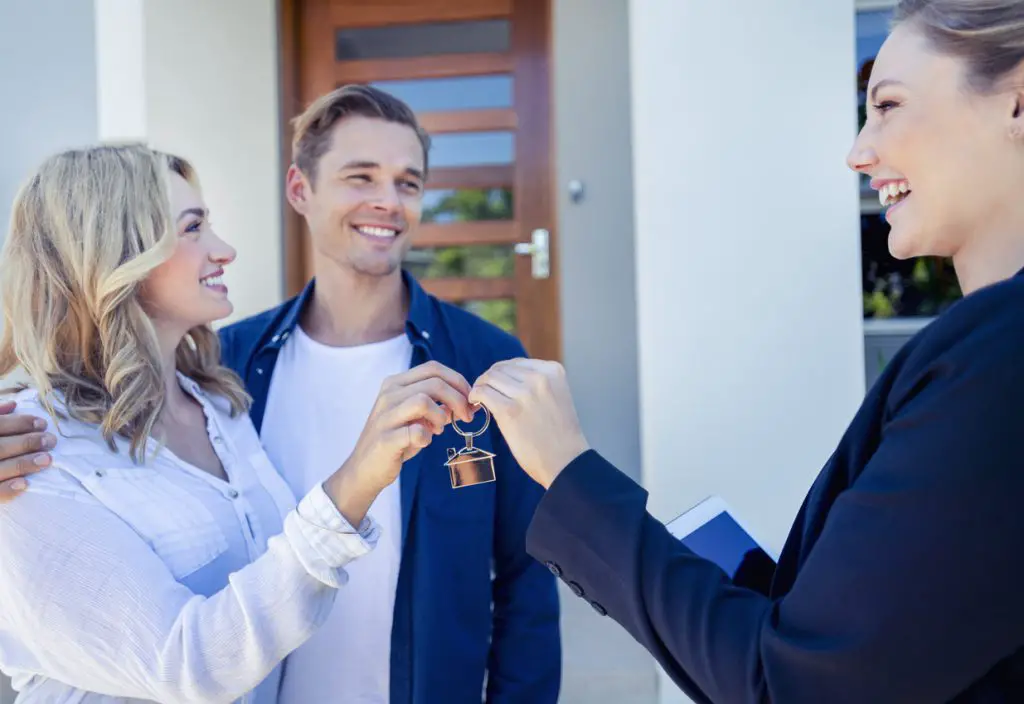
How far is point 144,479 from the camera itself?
4.92 ft

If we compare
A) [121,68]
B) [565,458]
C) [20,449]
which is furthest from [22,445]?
[121,68]

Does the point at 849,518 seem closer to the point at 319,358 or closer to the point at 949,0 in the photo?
the point at 949,0

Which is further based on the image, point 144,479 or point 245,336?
point 245,336

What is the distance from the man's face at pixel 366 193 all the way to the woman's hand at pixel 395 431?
0.90 m

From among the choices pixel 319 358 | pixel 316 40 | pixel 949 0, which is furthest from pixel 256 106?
pixel 949 0

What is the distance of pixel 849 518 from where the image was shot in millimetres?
841

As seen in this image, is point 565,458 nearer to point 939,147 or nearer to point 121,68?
point 939,147

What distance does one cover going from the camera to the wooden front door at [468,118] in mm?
3898

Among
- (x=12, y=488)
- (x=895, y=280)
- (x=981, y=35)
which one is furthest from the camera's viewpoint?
(x=895, y=280)

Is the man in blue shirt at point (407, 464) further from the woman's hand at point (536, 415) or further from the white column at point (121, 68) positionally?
the white column at point (121, 68)

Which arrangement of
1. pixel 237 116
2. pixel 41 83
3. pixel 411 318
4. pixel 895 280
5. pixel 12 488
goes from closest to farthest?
pixel 12 488
pixel 411 318
pixel 41 83
pixel 895 280
pixel 237 116

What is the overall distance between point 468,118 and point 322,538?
2876mm

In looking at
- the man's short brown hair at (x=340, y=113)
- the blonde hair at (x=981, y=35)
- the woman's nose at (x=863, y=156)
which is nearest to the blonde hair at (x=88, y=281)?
the man's short brown hair at (x=340, y=113)

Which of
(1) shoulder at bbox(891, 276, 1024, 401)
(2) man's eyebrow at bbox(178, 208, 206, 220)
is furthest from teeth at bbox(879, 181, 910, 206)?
(2) man's eyebrow at bbox(178, 208, 206, 220)
